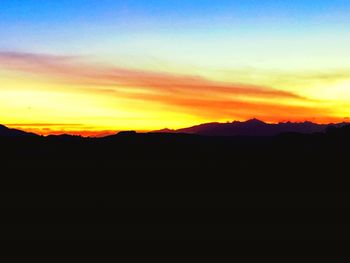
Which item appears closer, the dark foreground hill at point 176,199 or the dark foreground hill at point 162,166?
the dark foreground hill at point 176,199

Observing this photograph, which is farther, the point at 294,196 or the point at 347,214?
the point at 294,196

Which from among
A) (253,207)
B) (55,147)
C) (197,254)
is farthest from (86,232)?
(55,147)

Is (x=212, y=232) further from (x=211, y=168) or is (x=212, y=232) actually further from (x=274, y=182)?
(x=211, y=168)

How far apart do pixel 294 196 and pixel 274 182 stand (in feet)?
55.6

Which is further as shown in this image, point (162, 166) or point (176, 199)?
point (162, 166)

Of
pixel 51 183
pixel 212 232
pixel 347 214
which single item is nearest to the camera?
pixel 212 232

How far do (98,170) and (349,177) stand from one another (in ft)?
184

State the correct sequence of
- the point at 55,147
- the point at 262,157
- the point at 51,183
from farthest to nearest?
the point at 55,147 < the point at 262,157 < the point at 51,183

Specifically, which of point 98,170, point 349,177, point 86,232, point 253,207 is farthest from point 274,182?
point 86,232

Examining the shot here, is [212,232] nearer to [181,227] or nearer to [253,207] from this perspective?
[181,227]

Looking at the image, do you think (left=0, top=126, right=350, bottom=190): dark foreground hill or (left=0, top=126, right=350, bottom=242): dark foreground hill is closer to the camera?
(left=0, top=126, right=350, bottom=242): dark foreground hill

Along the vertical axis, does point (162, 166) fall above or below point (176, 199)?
above

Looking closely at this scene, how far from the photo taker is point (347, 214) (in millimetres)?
71562

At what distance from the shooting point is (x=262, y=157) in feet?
487
